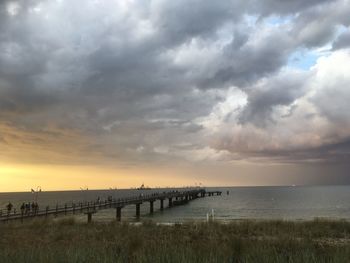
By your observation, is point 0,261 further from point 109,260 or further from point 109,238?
point 109,238

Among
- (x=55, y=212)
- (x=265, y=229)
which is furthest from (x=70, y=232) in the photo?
(x=55, y=212)

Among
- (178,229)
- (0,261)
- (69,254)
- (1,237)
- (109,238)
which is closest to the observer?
(0,261)

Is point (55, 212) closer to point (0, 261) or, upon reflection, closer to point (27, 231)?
point (27, 231)

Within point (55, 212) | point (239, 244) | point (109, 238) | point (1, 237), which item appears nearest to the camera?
point (239, 244)

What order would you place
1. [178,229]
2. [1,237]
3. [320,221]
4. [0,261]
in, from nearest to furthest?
[0,261], [1,237], [178,229], [320,221]

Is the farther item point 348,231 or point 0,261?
point 348,231

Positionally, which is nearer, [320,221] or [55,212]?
[320,221]

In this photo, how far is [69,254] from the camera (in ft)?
32.9

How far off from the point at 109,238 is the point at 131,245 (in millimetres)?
5826

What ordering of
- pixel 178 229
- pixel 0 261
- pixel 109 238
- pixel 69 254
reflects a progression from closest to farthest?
pixel 0 261 < pixel 69 254 < pixel 109 238 < pixel 178 229

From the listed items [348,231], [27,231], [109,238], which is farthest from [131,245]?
[348,231]

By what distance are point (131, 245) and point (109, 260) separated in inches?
303

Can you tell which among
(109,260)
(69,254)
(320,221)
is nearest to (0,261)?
(69,254)

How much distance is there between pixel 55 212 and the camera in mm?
46625
